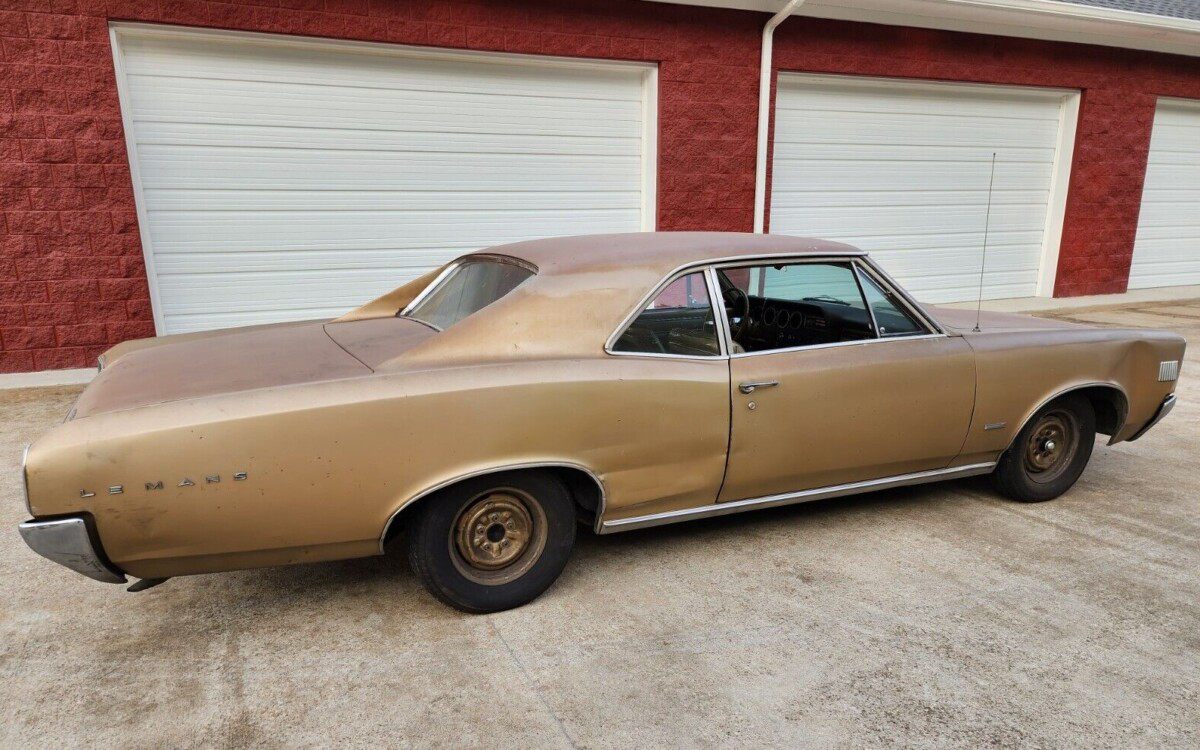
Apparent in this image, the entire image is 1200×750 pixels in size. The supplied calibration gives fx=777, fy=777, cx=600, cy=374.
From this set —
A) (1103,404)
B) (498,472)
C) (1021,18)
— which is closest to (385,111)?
(498,472)

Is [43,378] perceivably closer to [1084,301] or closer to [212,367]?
[212,367]

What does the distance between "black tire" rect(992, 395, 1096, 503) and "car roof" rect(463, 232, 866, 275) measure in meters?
1.34

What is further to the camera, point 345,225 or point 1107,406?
point 345,225

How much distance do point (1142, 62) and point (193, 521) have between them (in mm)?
12460

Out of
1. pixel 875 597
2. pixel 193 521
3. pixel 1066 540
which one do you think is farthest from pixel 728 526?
pixel 193 521

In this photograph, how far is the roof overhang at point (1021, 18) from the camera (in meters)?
8.09

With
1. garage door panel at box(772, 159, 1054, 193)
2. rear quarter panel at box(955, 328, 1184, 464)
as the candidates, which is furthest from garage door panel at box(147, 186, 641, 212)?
rear quarter panel at box(955, 328, 1184, 464)

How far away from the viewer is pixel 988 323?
13.3 feet

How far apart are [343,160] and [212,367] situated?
4643mm

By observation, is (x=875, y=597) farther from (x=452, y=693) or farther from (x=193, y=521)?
(x=193, y=521)

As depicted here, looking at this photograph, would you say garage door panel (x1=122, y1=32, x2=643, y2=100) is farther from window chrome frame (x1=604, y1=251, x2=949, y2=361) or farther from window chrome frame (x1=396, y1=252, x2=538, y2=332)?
window chrome frame (x1=604, y1=251, x2=949, y2=361)

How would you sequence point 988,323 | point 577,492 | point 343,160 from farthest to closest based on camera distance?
point 343,160 < point 988,323 < point 577,492

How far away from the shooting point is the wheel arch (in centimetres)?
385

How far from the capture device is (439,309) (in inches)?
143
